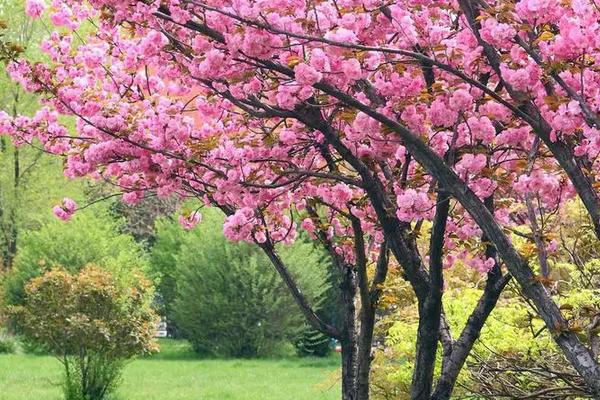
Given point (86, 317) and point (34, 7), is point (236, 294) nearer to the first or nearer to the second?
point (86, 317)

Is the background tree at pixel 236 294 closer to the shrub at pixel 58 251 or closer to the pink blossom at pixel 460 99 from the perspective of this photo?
the shrub at pixel 58 251

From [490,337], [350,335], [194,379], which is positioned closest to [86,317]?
[194,379]

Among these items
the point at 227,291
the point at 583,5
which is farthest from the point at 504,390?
the point at 227,291

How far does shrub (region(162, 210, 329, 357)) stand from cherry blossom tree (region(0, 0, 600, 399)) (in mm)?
15899

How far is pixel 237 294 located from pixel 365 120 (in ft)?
61.4

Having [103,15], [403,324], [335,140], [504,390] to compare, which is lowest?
[504,390]

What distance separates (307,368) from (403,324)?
12350 millimetres

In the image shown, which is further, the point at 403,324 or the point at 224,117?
the point at 403,324

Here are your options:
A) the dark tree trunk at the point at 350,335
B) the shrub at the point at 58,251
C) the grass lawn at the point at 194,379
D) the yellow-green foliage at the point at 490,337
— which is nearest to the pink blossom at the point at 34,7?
the dark tree trunk at the point at 350,335

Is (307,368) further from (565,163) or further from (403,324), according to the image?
(565,163)

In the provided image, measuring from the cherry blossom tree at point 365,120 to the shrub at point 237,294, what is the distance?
626 inches

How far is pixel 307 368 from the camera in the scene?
2055 cm

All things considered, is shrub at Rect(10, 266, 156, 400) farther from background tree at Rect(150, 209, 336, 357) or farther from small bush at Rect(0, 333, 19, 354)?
small bush at Rect(0, 333, 19, 354)

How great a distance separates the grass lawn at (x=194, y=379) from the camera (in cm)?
1487
